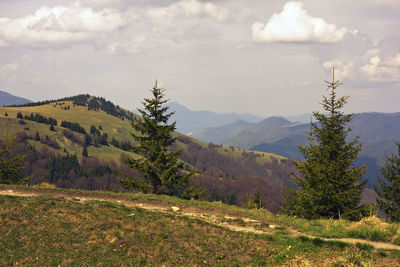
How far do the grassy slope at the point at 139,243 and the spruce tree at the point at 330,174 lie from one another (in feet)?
32.7

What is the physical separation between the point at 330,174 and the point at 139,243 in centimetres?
1775

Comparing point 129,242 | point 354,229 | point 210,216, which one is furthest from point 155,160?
point 354,229

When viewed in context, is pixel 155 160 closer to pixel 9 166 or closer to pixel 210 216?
pixel 210 216

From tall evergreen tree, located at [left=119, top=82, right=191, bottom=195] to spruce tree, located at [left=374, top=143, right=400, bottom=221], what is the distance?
2221 cm

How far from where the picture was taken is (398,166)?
3209 centimetres

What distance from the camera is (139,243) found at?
1375 cm

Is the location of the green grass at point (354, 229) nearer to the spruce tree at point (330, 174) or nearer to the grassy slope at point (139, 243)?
the grassy slope at point (139, 243)

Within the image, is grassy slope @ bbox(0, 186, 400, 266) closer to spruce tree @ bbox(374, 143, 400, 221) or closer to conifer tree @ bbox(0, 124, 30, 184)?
spruce tree @ bbox(374, 143, 400, 221)

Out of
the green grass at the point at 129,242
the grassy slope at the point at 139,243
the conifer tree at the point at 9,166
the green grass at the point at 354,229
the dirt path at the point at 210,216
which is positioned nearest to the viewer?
the grassy slope at the point at 139,243

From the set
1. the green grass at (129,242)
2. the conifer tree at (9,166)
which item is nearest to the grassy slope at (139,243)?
the green grass at (129,242)

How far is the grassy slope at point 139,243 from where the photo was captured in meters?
12.3

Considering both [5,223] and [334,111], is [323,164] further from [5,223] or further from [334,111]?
[5,223]

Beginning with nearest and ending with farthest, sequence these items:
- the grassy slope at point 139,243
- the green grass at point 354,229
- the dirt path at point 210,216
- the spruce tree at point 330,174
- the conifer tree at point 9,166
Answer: the grassy slope at point 139,243
the green grass at point 354,229
the dirt path at point 210,216
the spruce tree at point 330,174
the conifer tree at point 9,166

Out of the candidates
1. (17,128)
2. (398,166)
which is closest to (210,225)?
(398,166)
